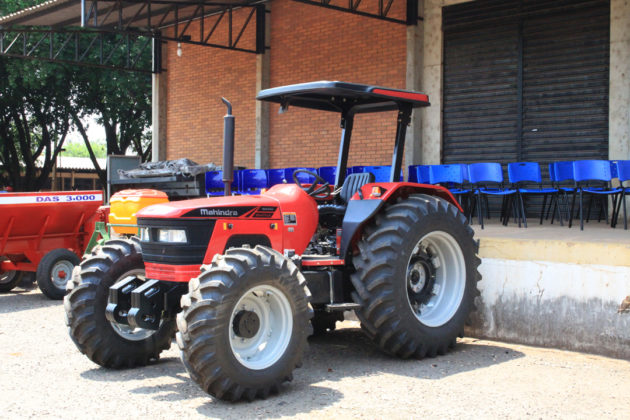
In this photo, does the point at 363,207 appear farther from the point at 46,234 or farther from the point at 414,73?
the point at 414,73

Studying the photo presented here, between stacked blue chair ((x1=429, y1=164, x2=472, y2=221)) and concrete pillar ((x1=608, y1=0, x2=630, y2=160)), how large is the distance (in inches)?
93.6

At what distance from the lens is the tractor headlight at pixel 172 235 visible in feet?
17.5

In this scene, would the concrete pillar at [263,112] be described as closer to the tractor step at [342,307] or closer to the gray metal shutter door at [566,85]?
the gray metal shutter door at [566,85]

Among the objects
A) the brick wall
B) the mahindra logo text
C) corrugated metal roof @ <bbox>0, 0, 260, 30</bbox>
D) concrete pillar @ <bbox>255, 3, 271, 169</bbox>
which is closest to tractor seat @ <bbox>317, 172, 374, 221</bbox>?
the mahindra logo text

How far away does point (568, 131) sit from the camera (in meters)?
11.7

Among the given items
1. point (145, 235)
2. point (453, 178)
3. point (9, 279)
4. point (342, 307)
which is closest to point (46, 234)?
point (9, 279)

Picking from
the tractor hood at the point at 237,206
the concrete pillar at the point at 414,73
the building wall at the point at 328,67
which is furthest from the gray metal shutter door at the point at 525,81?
the tractor hood at the point at 237,206

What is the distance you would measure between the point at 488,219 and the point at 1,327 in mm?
7761

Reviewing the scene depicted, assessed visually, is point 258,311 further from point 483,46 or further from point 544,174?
point 483,46

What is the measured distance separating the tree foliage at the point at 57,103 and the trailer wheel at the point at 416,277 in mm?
20103

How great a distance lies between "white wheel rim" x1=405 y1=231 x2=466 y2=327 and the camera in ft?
21.2

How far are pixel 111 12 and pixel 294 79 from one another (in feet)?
13.6

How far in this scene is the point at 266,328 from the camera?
17.0ft

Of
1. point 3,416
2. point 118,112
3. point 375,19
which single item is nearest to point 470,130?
point 375,19
